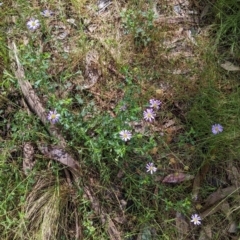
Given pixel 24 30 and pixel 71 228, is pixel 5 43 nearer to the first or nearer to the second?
pixel 24 30

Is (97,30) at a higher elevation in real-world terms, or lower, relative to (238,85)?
higher

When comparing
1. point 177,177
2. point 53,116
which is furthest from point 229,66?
point 53,116

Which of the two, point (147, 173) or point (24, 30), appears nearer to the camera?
point (147, 173)

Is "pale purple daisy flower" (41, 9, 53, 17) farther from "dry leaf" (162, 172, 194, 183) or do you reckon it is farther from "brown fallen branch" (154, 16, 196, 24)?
"dry leaf" (162, 172, 194, 183)

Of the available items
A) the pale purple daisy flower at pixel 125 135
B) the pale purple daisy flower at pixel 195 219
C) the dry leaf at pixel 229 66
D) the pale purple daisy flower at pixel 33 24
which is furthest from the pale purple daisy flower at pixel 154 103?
the pale purple daisy flower at pixel 33 24

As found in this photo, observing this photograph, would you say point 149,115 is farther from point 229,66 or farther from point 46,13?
point 46,13

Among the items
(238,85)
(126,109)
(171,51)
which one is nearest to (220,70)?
(238,85)
